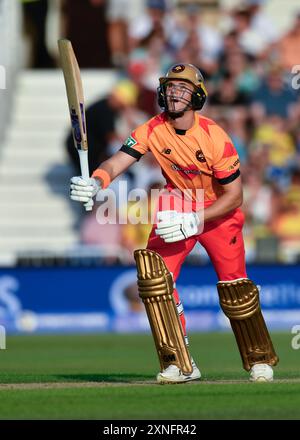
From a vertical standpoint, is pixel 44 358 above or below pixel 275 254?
→ below

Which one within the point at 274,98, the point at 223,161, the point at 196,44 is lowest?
the point at 223,161

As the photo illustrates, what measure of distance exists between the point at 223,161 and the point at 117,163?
656mm

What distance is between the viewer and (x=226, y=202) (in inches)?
311

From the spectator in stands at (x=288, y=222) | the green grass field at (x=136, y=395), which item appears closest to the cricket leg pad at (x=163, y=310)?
the green grass field at (x=136, y=395)

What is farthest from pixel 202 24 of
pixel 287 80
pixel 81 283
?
pixel 81 283

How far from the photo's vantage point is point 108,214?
53.1ft

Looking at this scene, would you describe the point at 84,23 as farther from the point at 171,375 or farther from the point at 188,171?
the point at 171,375

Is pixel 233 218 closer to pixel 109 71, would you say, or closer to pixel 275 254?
pixel 275 254

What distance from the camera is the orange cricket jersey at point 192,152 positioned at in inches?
314

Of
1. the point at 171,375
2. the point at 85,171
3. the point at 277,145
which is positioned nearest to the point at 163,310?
the point at 171,375

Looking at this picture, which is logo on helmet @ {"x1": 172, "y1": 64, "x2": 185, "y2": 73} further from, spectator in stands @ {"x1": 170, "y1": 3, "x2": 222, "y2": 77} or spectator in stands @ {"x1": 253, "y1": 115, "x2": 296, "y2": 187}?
spectator in stands @ {"x1": 170, "y1": 3, "x2": 222, "y2": 77}

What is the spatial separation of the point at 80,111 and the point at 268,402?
2163 mm

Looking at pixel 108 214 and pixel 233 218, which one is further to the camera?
pixel 108 214
